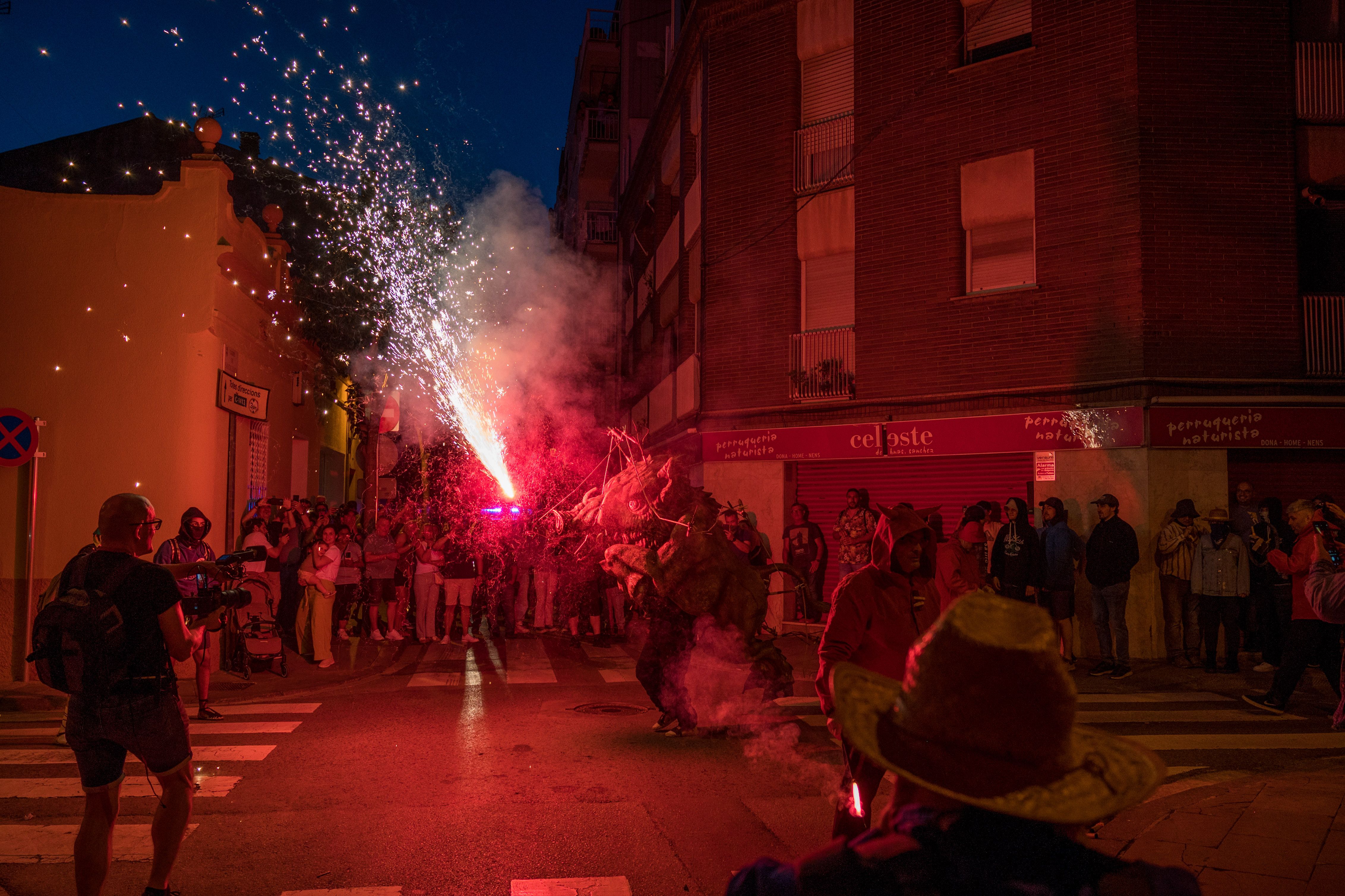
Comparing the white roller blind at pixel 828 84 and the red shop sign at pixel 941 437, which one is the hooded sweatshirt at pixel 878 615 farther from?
the white roller blind at pixel 828 84

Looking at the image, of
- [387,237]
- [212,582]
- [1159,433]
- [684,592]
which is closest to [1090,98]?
[1159,433]

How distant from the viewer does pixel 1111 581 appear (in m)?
10.4

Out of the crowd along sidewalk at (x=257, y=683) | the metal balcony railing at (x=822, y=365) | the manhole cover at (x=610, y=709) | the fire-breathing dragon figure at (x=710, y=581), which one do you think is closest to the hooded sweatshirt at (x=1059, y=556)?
the fire-breathing dragon figure at (x=710, y=581)

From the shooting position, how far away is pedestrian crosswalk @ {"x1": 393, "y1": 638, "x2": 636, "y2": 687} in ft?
→ 34.1

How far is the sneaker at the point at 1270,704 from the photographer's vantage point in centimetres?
845

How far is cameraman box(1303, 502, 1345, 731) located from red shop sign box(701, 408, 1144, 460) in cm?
457

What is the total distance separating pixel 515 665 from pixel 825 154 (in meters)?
10.3

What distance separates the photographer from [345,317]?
2069cm

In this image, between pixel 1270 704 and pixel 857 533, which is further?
pixel 857 533

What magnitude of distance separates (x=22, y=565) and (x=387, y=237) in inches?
326

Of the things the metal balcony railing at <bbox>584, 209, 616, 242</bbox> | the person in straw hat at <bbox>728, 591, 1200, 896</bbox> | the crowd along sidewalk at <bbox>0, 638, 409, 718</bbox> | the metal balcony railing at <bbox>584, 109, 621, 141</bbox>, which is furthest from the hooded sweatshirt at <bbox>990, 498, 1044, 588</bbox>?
the metal balcony railing at <bbox>584, 109, 621, 141</bbox>

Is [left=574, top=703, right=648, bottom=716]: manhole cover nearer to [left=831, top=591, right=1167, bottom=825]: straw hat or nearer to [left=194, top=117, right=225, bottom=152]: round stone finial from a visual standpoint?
[left=831, top=591, right=1167, bottom=825]: straw hat

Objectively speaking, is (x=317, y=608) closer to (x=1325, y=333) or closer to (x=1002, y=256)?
(x=1002, y=256)

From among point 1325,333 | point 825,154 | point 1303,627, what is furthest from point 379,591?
point 1325,333
